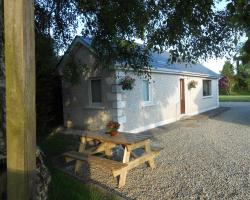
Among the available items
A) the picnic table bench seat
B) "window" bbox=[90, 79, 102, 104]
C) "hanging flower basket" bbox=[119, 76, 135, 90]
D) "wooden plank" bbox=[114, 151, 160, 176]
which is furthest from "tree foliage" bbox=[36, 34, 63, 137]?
"wooden plank" bbox=[114, 151, 160, 176]

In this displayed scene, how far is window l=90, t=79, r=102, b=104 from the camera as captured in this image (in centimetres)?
1306

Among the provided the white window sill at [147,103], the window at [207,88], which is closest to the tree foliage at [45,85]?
the white window sill at [147,103]

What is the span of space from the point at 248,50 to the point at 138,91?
952cm

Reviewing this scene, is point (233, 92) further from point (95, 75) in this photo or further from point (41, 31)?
point (41, 31)

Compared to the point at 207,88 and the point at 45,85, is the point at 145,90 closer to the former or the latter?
the point at 45,85

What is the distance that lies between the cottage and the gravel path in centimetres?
231

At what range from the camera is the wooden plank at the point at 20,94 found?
175 cm

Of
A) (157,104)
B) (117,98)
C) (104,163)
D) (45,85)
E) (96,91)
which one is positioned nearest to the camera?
(104,163)

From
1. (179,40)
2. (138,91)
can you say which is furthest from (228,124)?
(179,40)

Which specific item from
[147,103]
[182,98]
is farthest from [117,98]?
[182,98]

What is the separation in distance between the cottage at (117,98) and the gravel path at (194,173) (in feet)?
7.59

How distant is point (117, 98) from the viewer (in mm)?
11867

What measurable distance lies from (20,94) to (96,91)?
37.9ft

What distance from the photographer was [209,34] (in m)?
6.87
